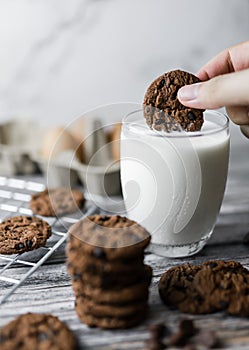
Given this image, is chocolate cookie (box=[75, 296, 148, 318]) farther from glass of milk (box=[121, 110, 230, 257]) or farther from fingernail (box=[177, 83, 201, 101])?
fingernail (box=[177, 83, 201, 101])

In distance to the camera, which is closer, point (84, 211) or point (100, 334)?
point (100, 334)

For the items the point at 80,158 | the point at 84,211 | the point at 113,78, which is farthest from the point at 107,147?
the point at 113,78

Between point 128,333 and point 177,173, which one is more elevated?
point 177,173

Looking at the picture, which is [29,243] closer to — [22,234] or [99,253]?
[22,234]

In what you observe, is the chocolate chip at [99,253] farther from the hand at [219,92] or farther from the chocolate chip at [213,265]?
the hand at [219,92]

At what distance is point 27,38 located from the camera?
7.34ft

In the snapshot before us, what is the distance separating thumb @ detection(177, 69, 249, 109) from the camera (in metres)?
1.15

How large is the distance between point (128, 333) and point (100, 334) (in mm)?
52

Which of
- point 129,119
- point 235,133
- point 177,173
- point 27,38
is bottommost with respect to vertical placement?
point 235,133

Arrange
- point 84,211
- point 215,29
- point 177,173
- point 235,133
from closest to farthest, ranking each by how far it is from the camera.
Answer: point 177,173, point 84,211, point 215,29, point 235,133

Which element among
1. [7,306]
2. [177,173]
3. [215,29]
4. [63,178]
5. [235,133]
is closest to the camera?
[7,306]

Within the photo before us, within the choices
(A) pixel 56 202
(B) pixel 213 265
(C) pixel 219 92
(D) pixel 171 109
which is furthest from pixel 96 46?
(B) pixel 213 265

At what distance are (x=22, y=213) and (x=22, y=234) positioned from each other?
10.0 inches

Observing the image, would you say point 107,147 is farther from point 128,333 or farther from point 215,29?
point 128,333
